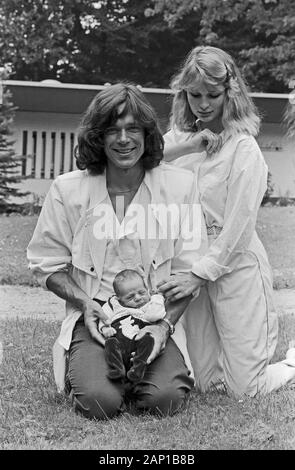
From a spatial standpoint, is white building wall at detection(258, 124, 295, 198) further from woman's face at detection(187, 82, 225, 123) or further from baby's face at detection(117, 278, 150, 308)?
baby's face at detection(117, 278, 150, 308)

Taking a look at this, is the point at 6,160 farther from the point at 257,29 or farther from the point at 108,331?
the point at 108,331

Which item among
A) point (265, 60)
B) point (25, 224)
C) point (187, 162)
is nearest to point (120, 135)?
point (187, 162)

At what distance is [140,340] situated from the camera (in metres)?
3.89

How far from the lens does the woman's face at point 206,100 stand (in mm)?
4309

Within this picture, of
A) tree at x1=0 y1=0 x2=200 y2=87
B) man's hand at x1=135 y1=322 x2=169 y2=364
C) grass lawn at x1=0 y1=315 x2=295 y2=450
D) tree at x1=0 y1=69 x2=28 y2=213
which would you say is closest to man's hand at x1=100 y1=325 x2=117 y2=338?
man's hand at x1=135 y1=322 x2=169 y2=364

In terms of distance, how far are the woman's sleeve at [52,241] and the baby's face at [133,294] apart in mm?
455

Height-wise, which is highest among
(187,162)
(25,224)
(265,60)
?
(187,162)

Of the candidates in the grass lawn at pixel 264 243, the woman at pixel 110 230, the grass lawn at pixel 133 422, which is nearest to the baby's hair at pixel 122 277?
the woman at pixel 110 230

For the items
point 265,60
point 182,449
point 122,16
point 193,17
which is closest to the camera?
point 182,449

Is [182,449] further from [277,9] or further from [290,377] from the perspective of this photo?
[277,9]

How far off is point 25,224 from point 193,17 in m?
16.2

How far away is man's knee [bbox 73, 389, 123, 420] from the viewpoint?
12.8 ft

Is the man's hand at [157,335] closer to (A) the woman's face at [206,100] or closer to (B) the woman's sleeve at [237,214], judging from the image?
(B) the woman's sleeve at [237,214]

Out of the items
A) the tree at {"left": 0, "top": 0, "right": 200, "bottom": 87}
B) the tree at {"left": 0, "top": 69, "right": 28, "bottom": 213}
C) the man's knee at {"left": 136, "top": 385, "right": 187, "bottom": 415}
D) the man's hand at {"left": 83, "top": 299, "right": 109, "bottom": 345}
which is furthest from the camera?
the tree at {"left": 0, "top": 0, "right": 200, "bottom": 87}
